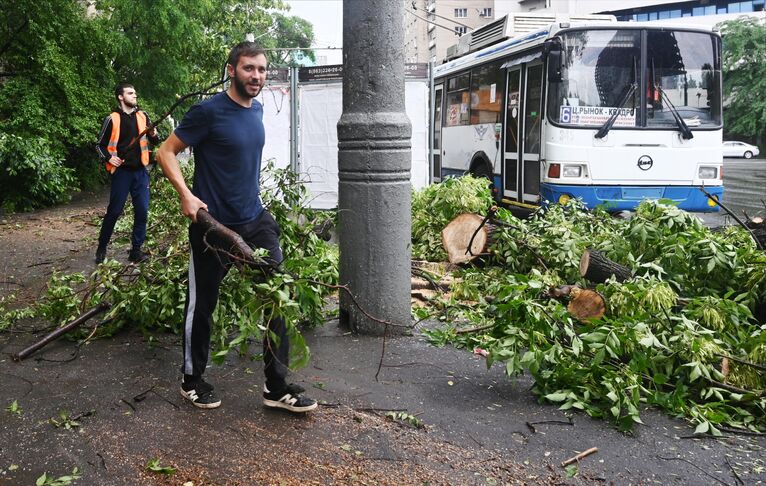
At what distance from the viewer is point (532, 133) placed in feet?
40.1

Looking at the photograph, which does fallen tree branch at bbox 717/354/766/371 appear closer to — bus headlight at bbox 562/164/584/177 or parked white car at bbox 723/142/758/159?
bus headlight at bbox 562/164/584/177

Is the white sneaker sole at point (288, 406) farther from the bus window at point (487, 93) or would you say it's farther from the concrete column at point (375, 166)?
the bus window at point (487, 93)

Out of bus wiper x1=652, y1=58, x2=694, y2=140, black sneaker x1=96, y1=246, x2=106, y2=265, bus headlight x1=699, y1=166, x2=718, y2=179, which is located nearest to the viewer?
black sneaker x1=96, y1=246, x2=106, y2=265

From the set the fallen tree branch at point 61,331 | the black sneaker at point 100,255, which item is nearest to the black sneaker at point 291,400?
the fallen tree branch at point 61,331

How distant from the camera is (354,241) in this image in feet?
18.7

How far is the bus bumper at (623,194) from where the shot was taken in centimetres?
1134

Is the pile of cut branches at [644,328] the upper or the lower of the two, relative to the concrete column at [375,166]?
lower

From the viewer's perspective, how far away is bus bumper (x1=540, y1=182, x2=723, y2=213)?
446 inches

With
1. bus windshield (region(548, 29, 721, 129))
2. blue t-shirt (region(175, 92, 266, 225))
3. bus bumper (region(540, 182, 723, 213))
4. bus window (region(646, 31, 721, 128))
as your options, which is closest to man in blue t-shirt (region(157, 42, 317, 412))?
blue t-shirt (region(175, 92, 266, 225))

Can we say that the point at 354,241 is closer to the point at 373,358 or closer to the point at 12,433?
the point at 373,358

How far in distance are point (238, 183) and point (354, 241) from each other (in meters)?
1.56

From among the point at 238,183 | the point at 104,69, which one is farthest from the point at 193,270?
the point at 104,69

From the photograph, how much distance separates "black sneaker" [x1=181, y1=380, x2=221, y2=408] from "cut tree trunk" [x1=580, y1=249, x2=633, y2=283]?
3.17 meters

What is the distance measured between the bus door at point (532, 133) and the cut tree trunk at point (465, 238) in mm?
3998
